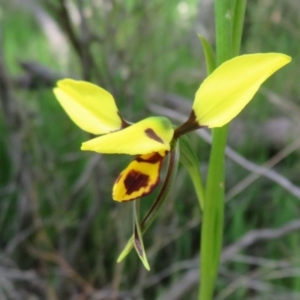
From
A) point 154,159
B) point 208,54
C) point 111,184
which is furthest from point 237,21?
point 111,184

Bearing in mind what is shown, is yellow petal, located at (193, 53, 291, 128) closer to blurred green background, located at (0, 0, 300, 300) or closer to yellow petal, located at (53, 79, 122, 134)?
yellow petal, located at (53, 79, 122, 134)

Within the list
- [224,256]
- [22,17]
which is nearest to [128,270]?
[224,256]

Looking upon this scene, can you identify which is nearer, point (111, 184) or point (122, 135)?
point (122, 135)

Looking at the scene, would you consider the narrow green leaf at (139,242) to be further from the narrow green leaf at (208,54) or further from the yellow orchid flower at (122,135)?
the narrow green leaf at (208,54)

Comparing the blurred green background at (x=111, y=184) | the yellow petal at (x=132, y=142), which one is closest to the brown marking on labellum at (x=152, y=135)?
the yellow petal at (x=132, y=142)

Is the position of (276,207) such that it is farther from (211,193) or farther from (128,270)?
(211,193)

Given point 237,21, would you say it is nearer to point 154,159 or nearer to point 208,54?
point 208,54

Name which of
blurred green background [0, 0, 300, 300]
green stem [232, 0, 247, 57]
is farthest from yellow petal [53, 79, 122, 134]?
blurred green background [0, 0, 300, 300]

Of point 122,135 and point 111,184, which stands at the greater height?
point 111,184
